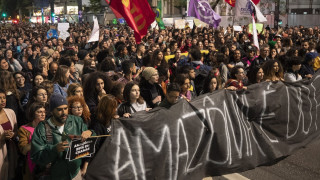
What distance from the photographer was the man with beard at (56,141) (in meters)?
3.80

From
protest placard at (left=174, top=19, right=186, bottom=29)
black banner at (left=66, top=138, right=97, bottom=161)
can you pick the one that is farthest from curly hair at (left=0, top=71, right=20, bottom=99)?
protest placard at (left=174, top=19, right=186, bottom=29)

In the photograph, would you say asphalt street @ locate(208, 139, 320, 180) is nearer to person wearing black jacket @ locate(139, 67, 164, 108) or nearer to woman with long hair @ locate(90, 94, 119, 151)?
person wearing black jacket @ locate(139, 67, 164, 108)

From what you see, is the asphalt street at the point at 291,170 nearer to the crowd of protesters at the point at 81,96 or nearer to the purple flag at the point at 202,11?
the crowd of protesters at the point at 81,96

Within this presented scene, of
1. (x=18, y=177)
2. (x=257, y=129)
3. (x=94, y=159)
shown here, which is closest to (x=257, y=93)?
(x=257, y=129)

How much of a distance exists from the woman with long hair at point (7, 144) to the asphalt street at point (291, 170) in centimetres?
257

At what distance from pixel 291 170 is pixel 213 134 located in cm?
144

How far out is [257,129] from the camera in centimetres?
571

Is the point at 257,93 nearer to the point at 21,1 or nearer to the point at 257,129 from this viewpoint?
the point at 257,129

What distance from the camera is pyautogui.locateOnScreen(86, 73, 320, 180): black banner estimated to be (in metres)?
4.45

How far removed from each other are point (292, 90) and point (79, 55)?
225 inches

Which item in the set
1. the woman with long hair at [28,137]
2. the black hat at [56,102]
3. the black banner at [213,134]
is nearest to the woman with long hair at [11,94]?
the woman with long hair at [28,137]

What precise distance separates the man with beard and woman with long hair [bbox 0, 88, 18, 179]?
2.18 ft

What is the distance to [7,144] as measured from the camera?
4648 mm

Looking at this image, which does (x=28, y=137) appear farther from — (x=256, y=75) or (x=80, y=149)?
(x=256, y=75)
